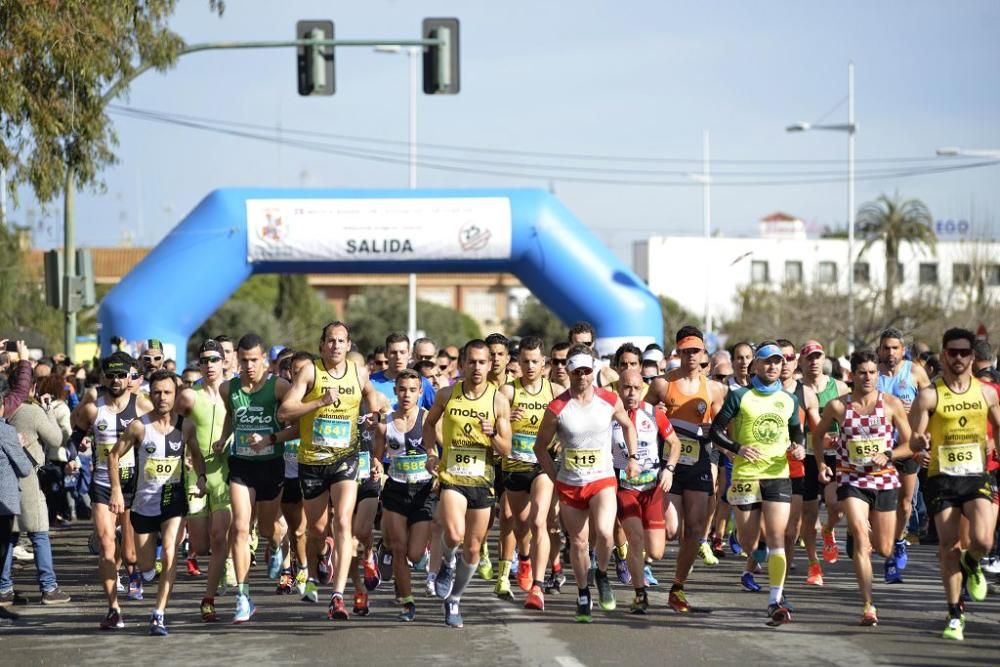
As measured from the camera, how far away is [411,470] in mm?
11211

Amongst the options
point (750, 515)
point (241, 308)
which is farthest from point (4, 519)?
point (241, 308)

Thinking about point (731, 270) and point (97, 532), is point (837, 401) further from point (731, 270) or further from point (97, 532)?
point (731, 270)

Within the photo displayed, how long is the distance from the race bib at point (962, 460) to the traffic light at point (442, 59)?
10.1m

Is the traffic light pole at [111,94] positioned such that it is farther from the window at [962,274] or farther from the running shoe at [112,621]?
the window at [962,274]

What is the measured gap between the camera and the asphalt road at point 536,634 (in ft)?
30.8

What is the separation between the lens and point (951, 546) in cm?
1018

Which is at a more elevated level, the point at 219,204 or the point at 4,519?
the point at 219,204

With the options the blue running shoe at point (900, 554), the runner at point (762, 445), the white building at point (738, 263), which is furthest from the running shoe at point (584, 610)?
the white building at point (738, 263)

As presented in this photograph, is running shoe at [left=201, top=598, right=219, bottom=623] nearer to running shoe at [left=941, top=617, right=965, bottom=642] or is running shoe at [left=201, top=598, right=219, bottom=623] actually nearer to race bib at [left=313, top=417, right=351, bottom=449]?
race bib at [left=313, top=417, right=351, bottom=449]

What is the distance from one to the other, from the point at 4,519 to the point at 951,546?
21.8 ft

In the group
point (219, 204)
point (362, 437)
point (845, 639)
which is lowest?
point (845, 639)

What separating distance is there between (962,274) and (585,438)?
46.2 meters

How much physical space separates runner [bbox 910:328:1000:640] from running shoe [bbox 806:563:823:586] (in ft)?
7.25

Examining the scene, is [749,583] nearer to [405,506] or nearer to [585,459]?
[585,459]
